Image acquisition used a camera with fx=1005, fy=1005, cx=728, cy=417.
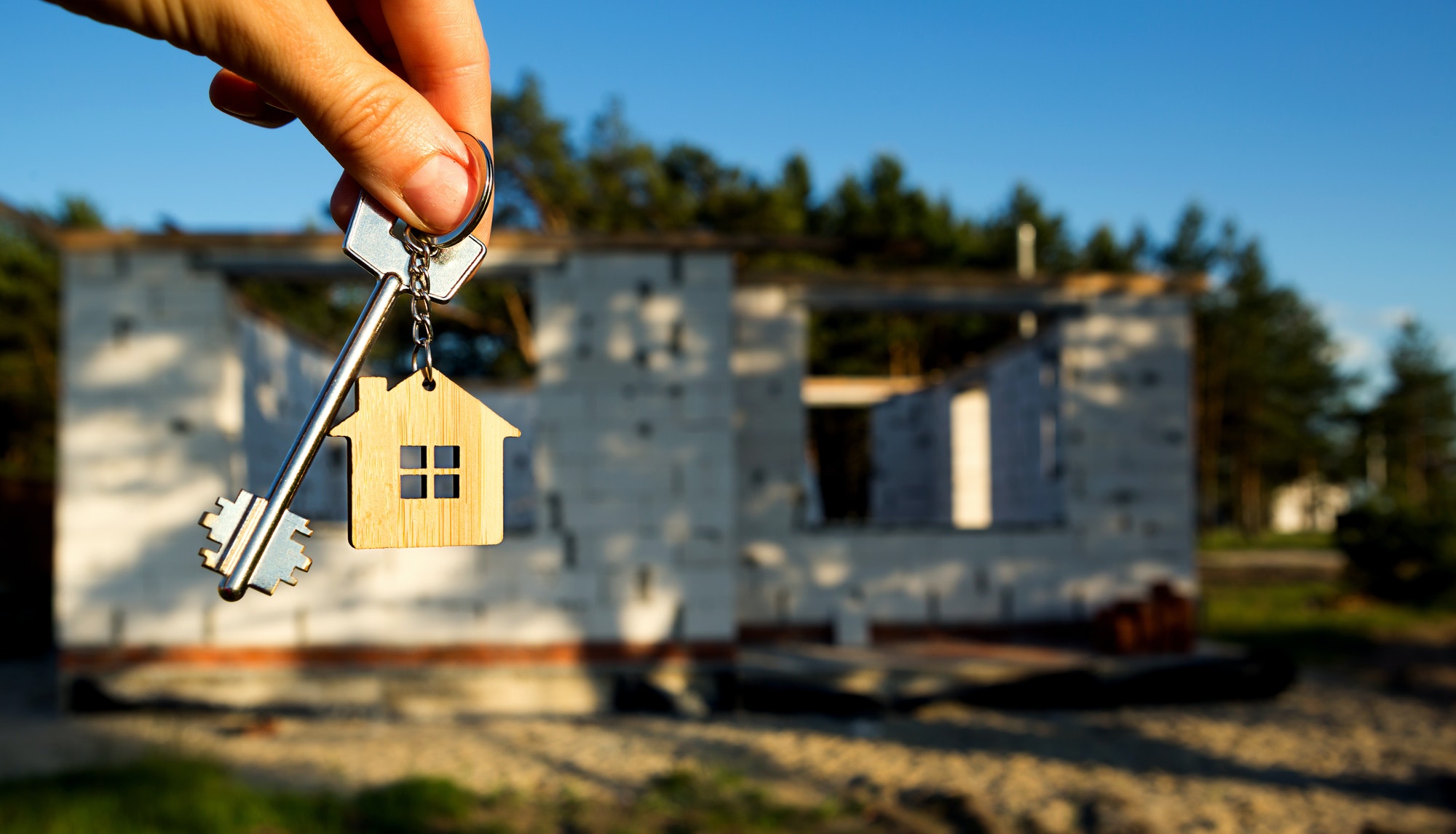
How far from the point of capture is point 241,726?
7.25 m

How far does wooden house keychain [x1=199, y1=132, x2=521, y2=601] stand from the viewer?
66 centimetres

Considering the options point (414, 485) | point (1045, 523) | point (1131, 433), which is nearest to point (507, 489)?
point (1045, 523)

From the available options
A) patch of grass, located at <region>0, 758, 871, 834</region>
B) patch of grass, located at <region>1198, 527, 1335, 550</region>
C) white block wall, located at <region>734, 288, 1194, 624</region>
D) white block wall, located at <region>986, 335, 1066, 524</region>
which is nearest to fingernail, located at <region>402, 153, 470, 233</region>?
patch of grass, located at <region>0, 758, 871, 834</region>

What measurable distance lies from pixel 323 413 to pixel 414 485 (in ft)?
0.63

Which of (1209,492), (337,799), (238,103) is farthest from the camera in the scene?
(1209,492)

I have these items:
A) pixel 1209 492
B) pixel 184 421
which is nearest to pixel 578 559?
pixel 184 421

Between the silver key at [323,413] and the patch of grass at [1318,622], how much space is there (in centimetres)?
1212

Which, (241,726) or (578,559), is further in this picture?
(578,559)

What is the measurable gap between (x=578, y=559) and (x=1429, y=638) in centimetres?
1011

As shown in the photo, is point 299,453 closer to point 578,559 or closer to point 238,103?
point 238,103

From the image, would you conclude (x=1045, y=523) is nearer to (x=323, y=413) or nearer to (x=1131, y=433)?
(x=1131, y=433)

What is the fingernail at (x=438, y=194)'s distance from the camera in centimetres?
74

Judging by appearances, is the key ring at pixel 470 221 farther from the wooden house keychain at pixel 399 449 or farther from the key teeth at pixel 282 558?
the key teeth at pixel 282 558

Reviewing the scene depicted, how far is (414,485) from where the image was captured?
795mm
